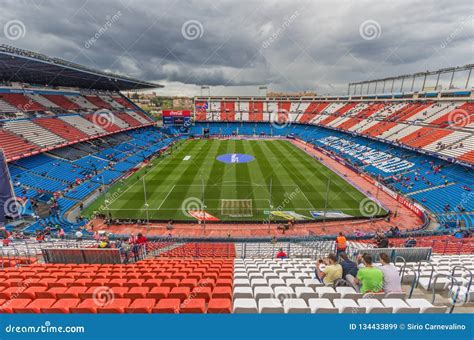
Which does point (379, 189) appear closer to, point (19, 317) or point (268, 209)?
point (268, 209)

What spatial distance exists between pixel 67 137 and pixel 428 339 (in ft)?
180

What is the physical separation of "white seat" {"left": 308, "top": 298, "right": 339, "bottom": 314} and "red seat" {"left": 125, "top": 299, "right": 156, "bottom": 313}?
10.3ft


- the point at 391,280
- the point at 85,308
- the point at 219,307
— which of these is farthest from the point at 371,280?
the point at 85,308

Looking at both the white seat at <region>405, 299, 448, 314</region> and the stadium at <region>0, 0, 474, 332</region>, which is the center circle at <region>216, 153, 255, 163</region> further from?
the white seat at <region>405, 299, 448, 314</region>

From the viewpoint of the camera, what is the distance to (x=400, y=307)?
4551 mm

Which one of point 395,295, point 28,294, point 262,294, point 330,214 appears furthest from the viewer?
point 330,214

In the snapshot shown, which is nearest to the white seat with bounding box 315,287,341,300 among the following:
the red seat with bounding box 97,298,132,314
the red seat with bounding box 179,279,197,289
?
the red seat with bounding box 179,279,197,289

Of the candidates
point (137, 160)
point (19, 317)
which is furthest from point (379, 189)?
point (137, 160)

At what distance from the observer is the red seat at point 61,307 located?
4.91 metres

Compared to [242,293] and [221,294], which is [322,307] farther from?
[221,294]

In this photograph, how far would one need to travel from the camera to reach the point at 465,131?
40.1 meters

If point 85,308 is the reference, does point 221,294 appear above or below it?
below

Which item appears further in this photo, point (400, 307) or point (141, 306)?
point (141, 306)

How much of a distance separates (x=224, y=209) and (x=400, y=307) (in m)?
26.3
